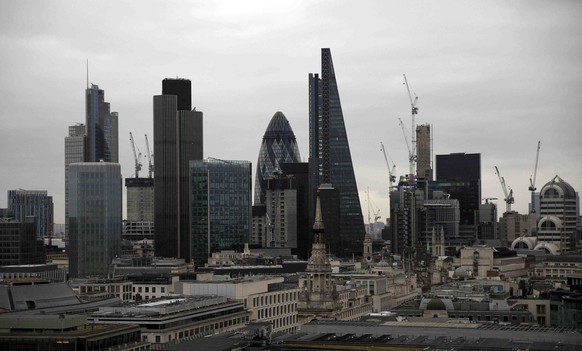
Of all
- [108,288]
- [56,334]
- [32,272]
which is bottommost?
[56,334]

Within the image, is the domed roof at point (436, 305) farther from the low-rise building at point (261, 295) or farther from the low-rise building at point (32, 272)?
the low-rise building at point (32, 272)

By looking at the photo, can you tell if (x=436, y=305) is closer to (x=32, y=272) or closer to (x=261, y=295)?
(x=261, y=295)

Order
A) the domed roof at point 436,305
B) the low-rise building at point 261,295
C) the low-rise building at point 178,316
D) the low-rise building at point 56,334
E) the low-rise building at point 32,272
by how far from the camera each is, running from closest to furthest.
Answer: the low-rise building at point 56,334, the low-rise building at point 178,316, the domed roof at point 436,305, the low-rise building at point 261,295, the low-rise building at point 32,272

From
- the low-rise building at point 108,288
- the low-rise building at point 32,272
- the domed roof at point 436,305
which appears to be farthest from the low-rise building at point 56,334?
the low-rise building at point 32,272

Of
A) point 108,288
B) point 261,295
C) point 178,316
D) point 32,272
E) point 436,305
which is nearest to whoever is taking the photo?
point 178,316

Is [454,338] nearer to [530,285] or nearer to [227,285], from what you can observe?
[227,285]

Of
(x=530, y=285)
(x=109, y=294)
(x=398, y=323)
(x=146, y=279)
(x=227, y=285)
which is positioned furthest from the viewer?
(x=530, y=285)

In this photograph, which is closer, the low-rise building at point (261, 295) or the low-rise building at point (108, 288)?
the low-rise building at point (261, 295)

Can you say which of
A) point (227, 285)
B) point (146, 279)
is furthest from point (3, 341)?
point (146, 279)

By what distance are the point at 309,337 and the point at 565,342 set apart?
647 inches

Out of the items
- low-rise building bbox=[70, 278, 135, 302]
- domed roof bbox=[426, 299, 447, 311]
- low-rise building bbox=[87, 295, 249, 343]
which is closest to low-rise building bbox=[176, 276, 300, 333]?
low-rise building bbox=[87, 295, 249, 343]

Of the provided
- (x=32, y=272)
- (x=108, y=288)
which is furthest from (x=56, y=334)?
(x=32, y=272)

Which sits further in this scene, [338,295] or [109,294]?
[109,294]

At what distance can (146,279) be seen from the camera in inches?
6265
